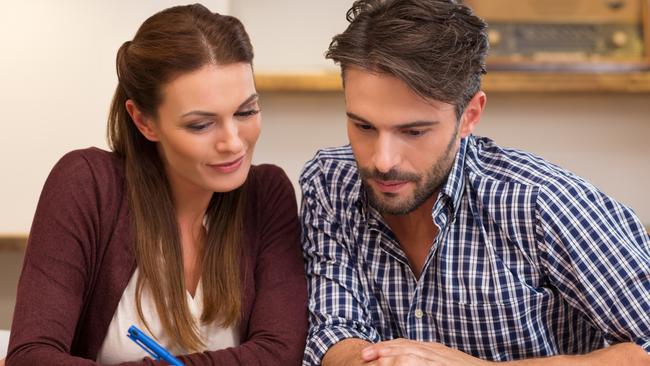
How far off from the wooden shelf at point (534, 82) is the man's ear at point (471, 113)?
3.47ft

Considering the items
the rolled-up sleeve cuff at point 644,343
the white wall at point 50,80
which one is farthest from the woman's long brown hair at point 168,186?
the white wall at point 50,80

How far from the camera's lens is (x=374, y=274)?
1.68m

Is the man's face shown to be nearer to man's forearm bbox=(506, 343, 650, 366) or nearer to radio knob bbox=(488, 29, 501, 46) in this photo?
man's forearm bbox=(506, 343, 650, 366)

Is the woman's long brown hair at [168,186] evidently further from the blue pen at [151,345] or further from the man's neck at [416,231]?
the man's neck at [416,231]

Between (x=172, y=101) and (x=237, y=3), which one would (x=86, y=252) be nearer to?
(x=172, y=101)

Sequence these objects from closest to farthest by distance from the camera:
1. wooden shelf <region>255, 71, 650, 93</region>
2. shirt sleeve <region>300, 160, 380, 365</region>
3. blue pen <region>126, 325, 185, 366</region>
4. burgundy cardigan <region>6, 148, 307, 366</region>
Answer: blue pen <region>126, 325, 185, 366</region> → burgundy cardigan <region>6, 148, 307, 366</region> → shirt sleeve <region>300, 160, 380, 365</region> → wooden shelf <region>255, 71, 650, 93</region>

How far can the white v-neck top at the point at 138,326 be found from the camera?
1.62m

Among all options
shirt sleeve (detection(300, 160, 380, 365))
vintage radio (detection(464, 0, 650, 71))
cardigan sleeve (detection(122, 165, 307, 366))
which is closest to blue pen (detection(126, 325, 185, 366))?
cardigan sleeve (detection(122, 165, 307, 366))

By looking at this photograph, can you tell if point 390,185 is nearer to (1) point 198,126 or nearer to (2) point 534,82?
(1) point 198,126

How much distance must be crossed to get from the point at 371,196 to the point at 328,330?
0.26 metres

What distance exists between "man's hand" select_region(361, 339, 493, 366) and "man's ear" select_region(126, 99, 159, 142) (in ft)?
1.97

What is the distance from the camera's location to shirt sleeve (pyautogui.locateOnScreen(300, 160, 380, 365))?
160 cm

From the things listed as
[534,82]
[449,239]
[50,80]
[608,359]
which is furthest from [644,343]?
[50,80]

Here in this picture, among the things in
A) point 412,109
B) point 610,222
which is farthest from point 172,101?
point 610,222
